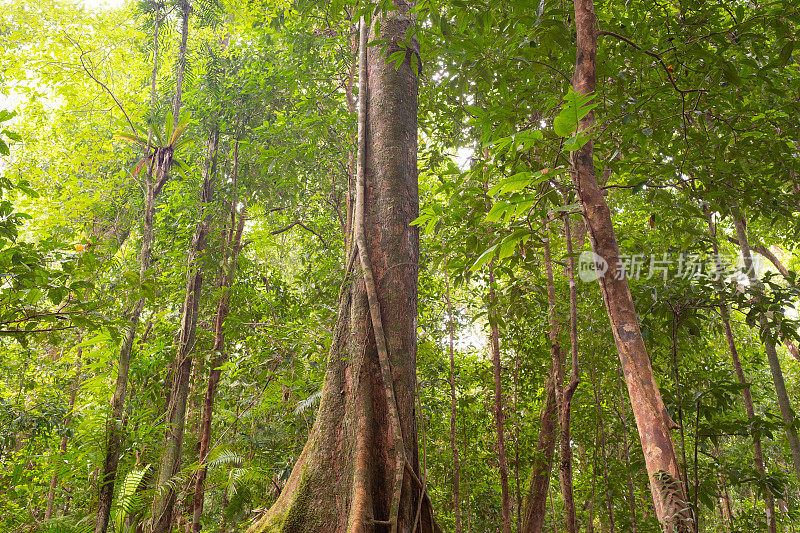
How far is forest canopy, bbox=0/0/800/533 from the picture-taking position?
7.70 feet

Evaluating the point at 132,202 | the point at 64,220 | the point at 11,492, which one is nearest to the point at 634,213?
the point at 132,202

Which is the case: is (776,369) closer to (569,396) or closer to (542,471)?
(569,396)

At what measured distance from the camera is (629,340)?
6.03ft

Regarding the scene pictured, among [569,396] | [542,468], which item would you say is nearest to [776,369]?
[569,396]

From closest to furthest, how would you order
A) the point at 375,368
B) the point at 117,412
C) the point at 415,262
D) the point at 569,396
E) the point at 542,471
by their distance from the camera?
1. the point at 375,368
2. the point at 415,262
3. the point at 569,396
4. the point at 117,412
5. the point at 542,471

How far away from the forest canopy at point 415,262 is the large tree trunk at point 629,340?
1 centimetres

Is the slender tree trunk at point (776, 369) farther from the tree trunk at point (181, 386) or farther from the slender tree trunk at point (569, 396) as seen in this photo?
the tree trunk at point (181, 386)

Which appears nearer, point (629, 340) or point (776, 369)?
point (629, 340)

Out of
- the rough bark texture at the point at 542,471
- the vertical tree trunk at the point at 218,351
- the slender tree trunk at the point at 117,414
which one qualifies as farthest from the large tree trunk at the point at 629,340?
the rough bark texture at the point at 542,471

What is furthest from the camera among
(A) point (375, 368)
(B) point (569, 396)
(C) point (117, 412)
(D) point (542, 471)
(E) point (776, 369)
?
(D) point (542, 471)

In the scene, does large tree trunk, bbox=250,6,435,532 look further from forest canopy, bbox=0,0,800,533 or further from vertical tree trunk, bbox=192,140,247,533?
vertical tree trunk, bbox=192,140,247,533

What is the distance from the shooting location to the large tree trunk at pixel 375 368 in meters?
2.26

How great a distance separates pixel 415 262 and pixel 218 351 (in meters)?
3.37

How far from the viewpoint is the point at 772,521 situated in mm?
3854
